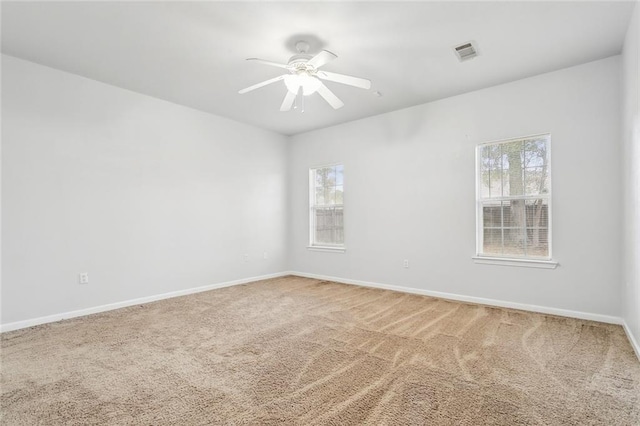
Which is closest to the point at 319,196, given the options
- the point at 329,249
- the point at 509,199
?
the point at 329,249

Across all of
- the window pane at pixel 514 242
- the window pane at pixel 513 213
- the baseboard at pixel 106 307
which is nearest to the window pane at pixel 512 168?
the window pane at pixel 513 213

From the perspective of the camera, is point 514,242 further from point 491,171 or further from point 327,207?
point 327,207

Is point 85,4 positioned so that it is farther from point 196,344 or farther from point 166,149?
point 196,344

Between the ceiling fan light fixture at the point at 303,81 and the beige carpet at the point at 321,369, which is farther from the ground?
the ceiling fan light fixture at the point at 303,81

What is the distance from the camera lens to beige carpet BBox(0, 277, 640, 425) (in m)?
1.78

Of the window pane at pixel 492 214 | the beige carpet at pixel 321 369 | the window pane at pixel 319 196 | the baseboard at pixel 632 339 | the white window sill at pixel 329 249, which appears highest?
the window pane at pixel 319 196

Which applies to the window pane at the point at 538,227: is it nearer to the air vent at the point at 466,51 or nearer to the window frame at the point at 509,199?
the window frame at the point at 509,199

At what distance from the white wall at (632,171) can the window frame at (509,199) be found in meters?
0.64

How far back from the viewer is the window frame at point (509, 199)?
11.8 feet

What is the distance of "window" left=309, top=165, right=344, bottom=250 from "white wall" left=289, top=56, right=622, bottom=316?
154 mm

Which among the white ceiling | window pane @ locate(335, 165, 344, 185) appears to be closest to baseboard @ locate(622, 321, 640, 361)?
the white ceiling

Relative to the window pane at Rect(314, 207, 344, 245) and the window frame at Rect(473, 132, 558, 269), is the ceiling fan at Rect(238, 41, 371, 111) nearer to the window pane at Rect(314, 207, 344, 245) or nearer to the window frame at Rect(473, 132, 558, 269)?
the window frame at Rect(473, 132, 558, 269)

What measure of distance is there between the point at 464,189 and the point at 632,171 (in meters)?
1.72

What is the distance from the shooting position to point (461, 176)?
424 cm
